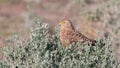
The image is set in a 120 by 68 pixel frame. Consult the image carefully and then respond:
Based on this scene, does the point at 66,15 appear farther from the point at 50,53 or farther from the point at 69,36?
the point at 50,53

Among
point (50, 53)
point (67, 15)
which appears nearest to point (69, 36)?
point (50, 53)

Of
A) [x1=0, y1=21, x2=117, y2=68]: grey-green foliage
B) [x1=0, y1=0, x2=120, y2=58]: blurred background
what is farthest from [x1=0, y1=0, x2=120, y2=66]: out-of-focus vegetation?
[x1=0, y1=21, x2=117, y2=68]: grey-green foliage

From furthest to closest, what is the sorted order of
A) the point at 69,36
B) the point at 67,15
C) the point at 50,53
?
the point at 67,15 → the point at 69,36 → the point at 50,53

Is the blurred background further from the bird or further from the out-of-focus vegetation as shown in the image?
the bird

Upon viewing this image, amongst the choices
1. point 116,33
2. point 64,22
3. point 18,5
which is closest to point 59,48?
point 64,22

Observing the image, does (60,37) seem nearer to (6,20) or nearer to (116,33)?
(116,33)

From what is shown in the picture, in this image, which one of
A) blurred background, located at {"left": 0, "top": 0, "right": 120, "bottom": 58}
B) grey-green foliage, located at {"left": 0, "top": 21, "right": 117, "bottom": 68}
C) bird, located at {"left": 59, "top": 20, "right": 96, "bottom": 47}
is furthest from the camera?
blurred background, located at {"left": 0, "top": 0, "right": 120, "bottom": 58}
